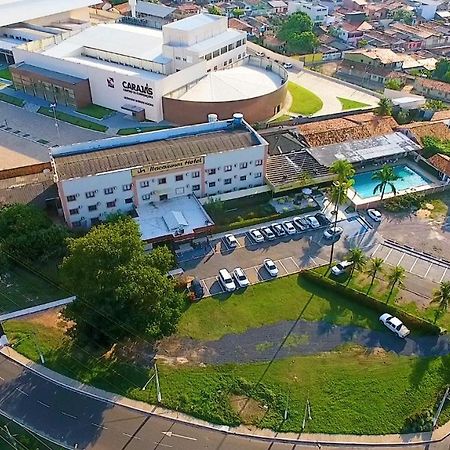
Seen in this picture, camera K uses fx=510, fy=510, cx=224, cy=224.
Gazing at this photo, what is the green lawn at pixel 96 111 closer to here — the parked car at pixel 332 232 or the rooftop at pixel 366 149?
the rooftop at pixel 366 149

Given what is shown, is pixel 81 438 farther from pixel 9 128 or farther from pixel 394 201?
pixel 9 128

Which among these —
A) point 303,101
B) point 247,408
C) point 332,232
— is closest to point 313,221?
point 332,232

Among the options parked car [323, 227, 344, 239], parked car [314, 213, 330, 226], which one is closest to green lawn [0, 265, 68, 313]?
parked car [323, 227, 344, 239]

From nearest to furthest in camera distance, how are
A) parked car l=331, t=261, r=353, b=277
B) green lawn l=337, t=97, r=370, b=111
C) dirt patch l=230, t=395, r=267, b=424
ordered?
dirt patch l=230, t=395, r=267, b=424 < parked car l=331, t=261, r=353, b=277 < green lawn l=337, t=97, r=370, b=111

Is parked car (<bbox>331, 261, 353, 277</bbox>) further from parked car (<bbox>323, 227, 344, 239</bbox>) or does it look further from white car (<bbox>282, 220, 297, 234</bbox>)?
white car (<bbox>282, 220, 297, 234</bbox>)

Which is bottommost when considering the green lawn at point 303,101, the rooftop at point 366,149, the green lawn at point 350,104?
the green lawn at point 350,104

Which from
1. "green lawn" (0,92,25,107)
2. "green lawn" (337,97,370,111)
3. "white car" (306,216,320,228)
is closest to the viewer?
"white car" (306,216,320,228)

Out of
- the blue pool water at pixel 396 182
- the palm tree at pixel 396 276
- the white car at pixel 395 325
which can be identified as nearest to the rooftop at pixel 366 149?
the blue pool water at pixel 396 182

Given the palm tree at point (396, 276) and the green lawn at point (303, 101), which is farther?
the green lawn at point (303, 101)
